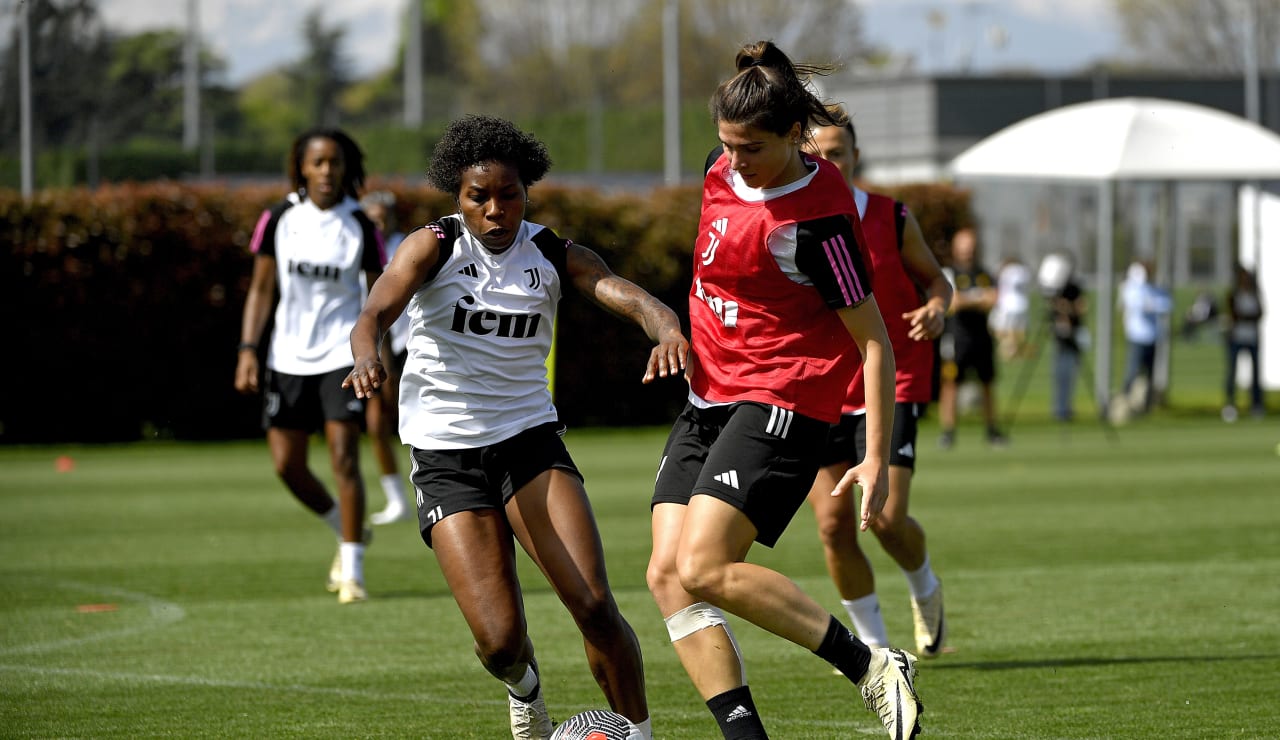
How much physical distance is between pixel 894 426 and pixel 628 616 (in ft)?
7.30

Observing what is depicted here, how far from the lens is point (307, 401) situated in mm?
9688

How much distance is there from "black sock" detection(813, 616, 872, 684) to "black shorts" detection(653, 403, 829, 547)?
35 centimetres

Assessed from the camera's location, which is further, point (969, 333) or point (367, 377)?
point (969, 333)

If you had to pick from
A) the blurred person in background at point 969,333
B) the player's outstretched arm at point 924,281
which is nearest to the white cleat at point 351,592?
the player's outstretched arm at point 924,281

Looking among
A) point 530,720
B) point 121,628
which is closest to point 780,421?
point 530,720

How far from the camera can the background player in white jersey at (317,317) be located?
31.5 ft

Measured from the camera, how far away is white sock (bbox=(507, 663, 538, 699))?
571 cm

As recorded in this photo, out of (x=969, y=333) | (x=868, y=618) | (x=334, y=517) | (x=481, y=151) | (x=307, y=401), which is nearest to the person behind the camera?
(x=481, y=151)

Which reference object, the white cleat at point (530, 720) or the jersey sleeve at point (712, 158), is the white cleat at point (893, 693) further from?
the jersey sleeve at point (712, 158)

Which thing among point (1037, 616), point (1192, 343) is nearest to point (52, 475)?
point (1037, 616)

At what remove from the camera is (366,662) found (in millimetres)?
7770

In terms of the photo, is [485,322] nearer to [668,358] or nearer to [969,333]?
[668,358]

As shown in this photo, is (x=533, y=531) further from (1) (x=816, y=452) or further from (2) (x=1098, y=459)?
(2) (x=1098, y=459)

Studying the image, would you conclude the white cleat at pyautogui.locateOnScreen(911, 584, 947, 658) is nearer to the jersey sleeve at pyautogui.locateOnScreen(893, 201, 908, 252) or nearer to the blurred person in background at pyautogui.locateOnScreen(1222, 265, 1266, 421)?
the jersey sleeve at pyautogui.locateOnScreen(893, 201, 908, 252)
